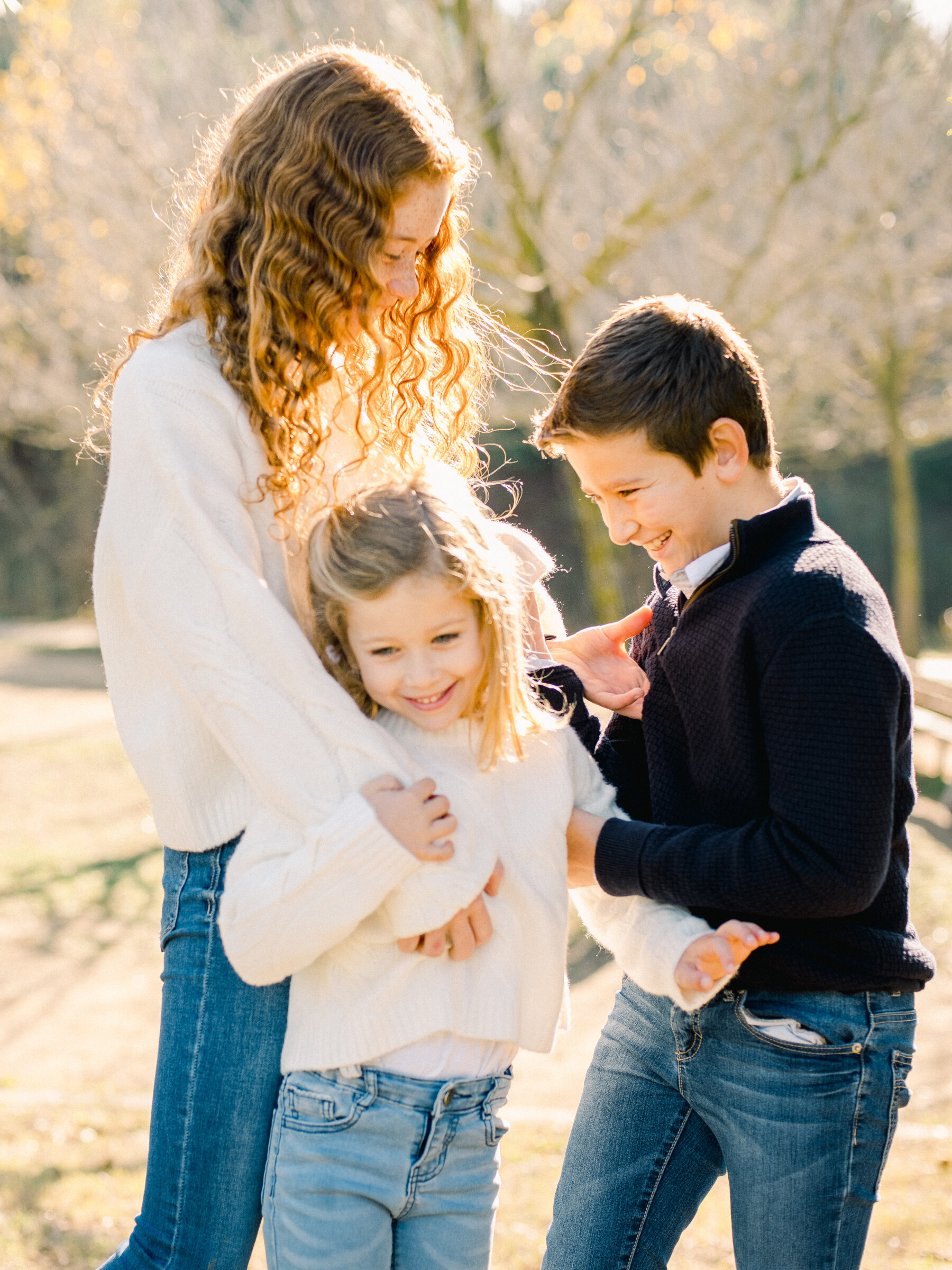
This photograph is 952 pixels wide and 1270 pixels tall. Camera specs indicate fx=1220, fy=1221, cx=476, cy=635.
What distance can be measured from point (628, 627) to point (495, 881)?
573 mm

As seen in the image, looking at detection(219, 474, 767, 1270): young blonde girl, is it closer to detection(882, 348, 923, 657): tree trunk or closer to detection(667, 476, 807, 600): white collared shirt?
detection(667, 476, 807, 600): white collared shirt

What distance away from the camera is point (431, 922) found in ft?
5.45

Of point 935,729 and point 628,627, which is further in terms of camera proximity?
point 935,729

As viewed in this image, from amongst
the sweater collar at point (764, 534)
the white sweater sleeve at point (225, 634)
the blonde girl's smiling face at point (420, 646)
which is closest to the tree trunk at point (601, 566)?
the sweater collar at point (764, 534)

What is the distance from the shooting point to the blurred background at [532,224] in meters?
4.73

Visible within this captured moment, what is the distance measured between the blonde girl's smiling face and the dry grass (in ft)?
6.68

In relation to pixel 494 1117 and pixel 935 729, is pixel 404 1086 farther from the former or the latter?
pixel 935 729

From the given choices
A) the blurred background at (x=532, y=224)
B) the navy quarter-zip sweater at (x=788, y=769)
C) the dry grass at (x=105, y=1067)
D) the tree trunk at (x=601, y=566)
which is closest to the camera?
the navy quarter-zip sweater at (x=788, y=769)

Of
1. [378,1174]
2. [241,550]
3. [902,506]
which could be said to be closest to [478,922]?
[378,1174]

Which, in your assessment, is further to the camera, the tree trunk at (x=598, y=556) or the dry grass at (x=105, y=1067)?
the tree trunk at (x=598, y=556)

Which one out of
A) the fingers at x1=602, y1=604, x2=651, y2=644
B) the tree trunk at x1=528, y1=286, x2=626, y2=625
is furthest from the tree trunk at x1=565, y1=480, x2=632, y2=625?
the fingers at x1=602, y1=604, x2=651, y2=644

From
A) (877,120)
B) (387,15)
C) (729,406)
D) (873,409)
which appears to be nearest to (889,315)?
(873,409)

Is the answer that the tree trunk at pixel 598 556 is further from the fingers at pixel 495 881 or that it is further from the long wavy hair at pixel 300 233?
the fingers at pixel 495 881

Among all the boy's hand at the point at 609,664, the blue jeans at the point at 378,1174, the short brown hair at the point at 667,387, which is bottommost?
the blue jeans at the point at 378,1174
